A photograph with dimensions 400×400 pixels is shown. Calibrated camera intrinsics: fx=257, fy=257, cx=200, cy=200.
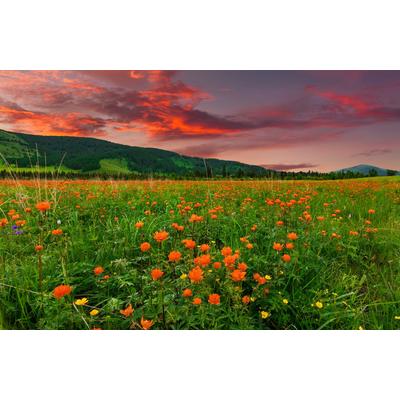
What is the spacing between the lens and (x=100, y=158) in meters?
4.83

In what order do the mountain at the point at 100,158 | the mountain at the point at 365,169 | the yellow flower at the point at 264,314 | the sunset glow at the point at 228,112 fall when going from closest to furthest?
the yellow flower at the point at 264,314 < the sunset glow at the point at 228,112 < the mountain at the point at 100,158 < the mountain at the point at 365,169

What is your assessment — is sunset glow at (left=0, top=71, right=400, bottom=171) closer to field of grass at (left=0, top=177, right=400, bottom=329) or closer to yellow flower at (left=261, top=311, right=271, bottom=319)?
field of grass at (left=0, top=177, right=400, bottom=329)

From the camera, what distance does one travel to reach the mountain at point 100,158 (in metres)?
3.38

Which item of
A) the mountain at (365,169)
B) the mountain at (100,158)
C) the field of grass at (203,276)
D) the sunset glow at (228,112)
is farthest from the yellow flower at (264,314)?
the mountain at (365,169)

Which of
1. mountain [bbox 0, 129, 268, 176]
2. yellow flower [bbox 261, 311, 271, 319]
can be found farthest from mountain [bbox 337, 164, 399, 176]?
yellow flower [bbox 261, 311, 271, 319]

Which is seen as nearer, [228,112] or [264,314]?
[264,314]

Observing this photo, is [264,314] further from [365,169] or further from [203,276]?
[365,169]

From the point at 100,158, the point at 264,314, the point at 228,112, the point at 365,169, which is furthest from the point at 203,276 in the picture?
the point at 100,158

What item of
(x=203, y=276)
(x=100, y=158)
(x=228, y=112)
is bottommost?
(x=203, y=276)

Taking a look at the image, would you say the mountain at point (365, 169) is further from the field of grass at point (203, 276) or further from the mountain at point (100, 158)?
the mountain at point (100, 158)

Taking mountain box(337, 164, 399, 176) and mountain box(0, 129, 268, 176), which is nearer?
mountain box(0, 129, 268, 176)

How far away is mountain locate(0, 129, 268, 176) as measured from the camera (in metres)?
3.38
